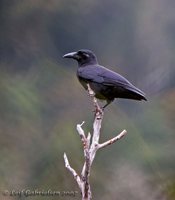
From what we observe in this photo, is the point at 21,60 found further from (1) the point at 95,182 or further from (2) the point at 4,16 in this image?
(1) the point at 95,182

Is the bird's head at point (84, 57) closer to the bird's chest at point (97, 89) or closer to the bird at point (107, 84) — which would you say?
the bird at point (107, 84)

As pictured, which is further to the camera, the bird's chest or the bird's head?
the bird's head

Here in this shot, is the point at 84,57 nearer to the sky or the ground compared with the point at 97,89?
nearer to the sky

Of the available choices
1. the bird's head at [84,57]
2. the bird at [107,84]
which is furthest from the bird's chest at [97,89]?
the bird's head at [84,57]

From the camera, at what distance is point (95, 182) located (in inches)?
140

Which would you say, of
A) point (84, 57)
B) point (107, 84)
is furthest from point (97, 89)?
point (84, 57)

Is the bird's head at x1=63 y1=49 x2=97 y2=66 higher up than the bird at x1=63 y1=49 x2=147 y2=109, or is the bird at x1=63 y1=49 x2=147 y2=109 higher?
the bird's head at x1=63 y1=49 x2=97 y2=66

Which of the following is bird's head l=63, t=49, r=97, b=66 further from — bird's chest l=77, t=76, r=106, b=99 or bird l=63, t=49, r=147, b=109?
bird's chest l=77, t=76, r=106, b=99

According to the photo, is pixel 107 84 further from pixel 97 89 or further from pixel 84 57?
pixel 84 57

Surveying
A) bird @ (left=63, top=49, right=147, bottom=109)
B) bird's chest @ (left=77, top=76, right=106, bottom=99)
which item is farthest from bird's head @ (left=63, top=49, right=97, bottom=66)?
bird's chest @ (left=77, top=76, right=106, bottom=99)

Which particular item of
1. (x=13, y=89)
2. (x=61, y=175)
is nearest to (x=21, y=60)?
(x=13, y=89)

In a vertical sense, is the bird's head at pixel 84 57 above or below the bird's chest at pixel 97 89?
above

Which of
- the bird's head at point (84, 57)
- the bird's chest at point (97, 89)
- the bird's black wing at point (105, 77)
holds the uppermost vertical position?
the bird's head at point (84, 57)

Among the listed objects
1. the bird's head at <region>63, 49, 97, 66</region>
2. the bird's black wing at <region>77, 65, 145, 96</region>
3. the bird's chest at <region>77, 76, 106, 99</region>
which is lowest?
the bird's chest at <region>77, 76, 106, 99</region>
